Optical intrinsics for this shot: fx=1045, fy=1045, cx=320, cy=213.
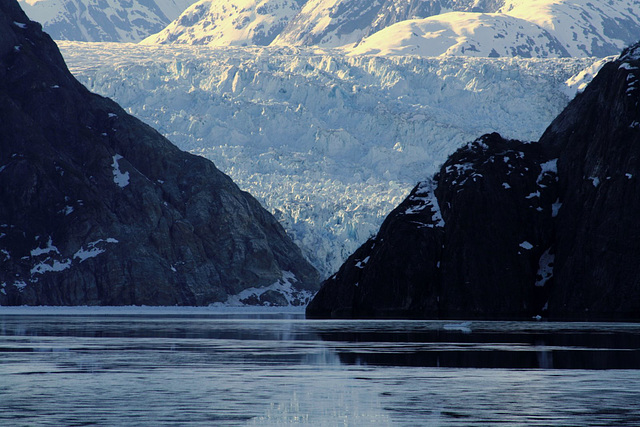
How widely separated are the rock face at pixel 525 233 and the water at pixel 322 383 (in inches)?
1834

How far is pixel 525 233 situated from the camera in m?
109

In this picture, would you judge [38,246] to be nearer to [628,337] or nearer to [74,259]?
[74,259]

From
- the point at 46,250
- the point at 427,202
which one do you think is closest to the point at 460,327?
the point at 427,202

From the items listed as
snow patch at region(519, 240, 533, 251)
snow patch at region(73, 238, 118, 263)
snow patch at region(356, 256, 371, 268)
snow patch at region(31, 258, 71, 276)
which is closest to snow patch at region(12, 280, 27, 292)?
snow patch at region(31, 258, 71, 276)

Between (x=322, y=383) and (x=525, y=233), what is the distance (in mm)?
79208

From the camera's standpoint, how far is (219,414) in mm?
25250

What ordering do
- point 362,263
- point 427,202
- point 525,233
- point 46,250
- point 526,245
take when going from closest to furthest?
point 526,245 < point 525,233 < point 362,263 < point 427,202 < point 46,250

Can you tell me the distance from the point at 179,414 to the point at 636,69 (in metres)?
91.0

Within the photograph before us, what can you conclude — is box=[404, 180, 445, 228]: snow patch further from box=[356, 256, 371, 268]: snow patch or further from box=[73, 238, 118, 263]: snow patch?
box=[73, 238, 118, 263]: snow patch

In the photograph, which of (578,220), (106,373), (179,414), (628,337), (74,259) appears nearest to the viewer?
(179,414)

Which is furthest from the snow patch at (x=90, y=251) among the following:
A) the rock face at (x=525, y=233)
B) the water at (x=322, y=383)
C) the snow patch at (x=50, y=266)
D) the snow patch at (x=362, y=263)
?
the water at (x=322, y=383)

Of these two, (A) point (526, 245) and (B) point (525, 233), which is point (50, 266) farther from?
(A) point (526, 245)

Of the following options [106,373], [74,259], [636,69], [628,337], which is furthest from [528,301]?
[74,259]

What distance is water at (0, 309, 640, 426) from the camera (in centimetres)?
2500
